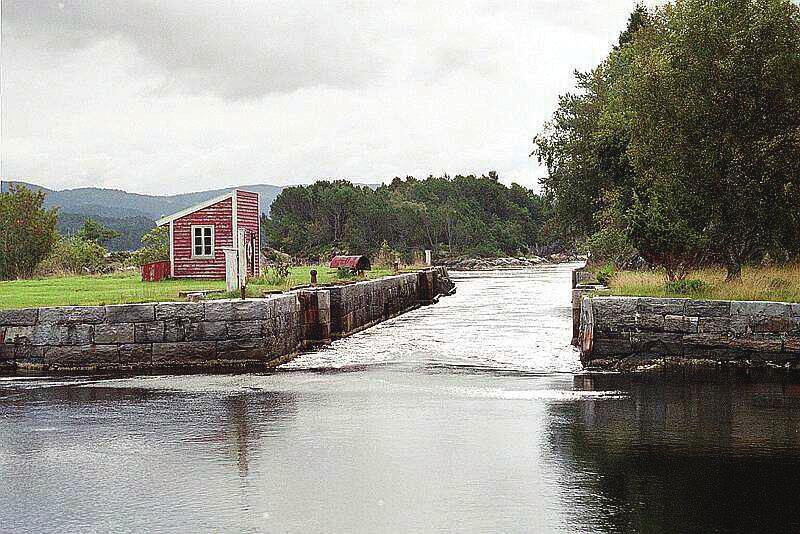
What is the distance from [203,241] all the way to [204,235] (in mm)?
188

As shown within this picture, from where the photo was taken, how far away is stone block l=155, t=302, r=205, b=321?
1694 centimetres

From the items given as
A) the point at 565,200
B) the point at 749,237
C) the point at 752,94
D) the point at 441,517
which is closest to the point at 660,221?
the point at 749,237

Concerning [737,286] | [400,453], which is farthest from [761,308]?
[400,453]

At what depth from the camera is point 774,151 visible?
62.6 ft

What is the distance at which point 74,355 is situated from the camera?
1667cm

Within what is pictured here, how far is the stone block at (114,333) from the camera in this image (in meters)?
16.7

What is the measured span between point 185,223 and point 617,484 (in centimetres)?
2281

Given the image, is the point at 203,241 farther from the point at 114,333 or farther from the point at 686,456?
the point at 686,456

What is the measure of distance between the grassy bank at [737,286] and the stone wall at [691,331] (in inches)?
30.5

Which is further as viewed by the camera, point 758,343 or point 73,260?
point 73,260

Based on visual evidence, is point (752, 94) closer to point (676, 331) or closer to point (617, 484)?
point (676, 331)

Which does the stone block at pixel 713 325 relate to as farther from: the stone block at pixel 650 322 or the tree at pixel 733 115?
the tree at pixel 733 115

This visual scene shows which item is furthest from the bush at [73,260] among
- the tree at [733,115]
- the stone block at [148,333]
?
the tree at [733,115]

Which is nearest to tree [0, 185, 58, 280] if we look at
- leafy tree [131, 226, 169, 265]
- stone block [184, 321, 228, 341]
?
leafy tree [131, 226, 169, 265]
